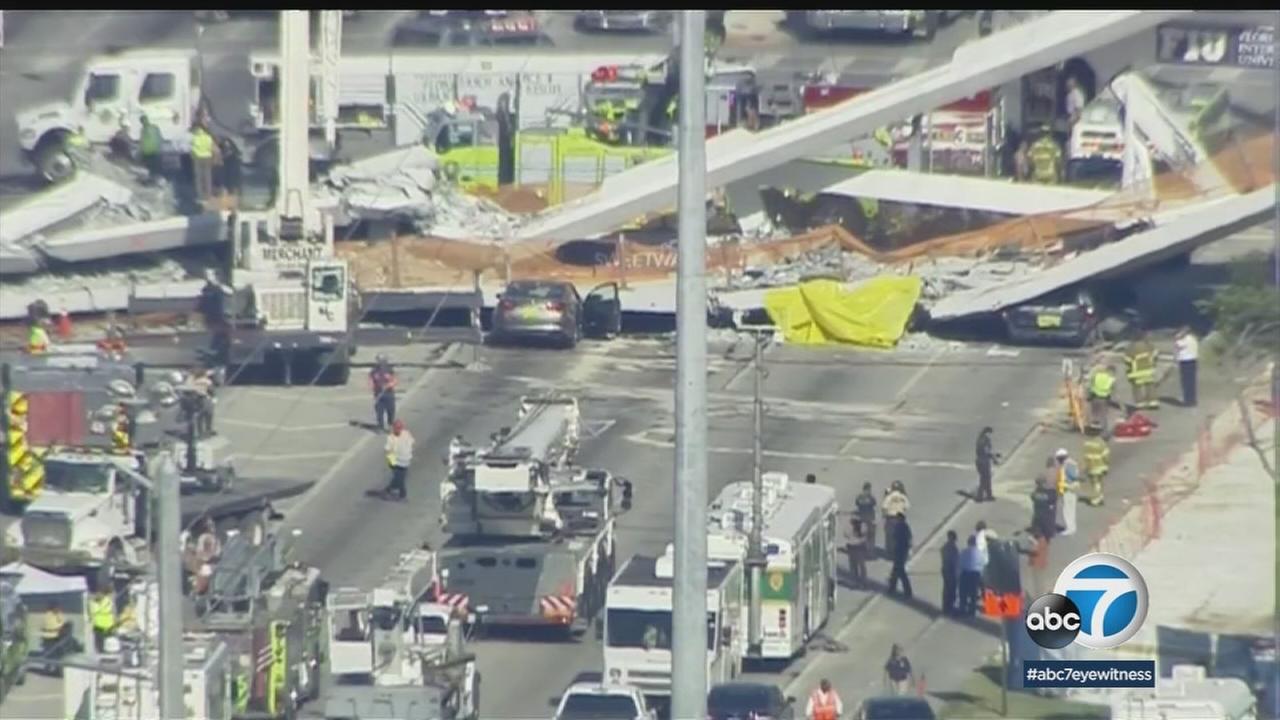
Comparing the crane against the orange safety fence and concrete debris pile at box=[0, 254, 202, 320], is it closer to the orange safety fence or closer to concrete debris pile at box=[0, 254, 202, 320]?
concrete debris pile at box=[0, 254, 202, 320]

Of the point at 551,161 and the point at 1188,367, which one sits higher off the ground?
the point at 551,161

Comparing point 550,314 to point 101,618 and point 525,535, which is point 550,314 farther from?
point 101,618

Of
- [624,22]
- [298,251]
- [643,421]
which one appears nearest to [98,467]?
[643,421]

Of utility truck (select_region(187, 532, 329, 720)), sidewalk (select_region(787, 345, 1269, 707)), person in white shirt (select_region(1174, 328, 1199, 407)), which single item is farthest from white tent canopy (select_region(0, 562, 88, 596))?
person in white shirt (select_region(1174, 328, 1199, 407))

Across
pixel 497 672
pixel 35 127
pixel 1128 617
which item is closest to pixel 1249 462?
pixel 497 672

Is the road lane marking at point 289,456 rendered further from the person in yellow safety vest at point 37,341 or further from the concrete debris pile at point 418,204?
the concrete debris pile at point 418,204
